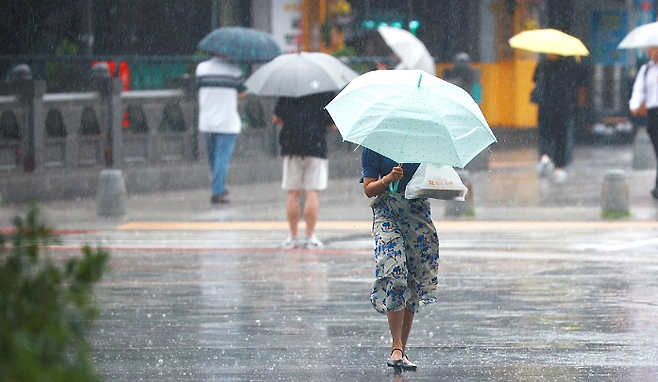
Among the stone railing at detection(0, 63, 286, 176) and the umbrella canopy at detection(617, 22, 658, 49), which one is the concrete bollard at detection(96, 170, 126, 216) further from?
the umbrella canopy at detection(617, 22, 658, 49)

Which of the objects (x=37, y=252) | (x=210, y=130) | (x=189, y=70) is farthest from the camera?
(x=189, y=70)

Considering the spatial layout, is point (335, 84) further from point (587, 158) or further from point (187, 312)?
point (587, 158)

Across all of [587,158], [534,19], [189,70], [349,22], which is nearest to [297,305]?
[189,70]

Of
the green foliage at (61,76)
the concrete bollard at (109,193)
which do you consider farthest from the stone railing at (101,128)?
the concrete bollard at (109,193)

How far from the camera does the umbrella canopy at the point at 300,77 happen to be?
43.3 feet

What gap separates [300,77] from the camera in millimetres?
13234

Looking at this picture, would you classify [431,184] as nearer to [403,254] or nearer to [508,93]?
[403,254]

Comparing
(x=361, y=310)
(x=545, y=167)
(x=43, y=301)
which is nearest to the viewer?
(x=43, y=301)

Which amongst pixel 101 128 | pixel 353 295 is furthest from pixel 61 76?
pixel 353 295

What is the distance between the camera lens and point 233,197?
19359mm

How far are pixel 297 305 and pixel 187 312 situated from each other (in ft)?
2.79

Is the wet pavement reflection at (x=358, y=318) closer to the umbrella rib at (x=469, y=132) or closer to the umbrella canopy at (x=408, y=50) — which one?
the umbrella rib at (x=469, y=132)

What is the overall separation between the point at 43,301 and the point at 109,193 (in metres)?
13.5

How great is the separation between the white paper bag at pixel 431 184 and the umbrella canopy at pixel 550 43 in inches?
519
